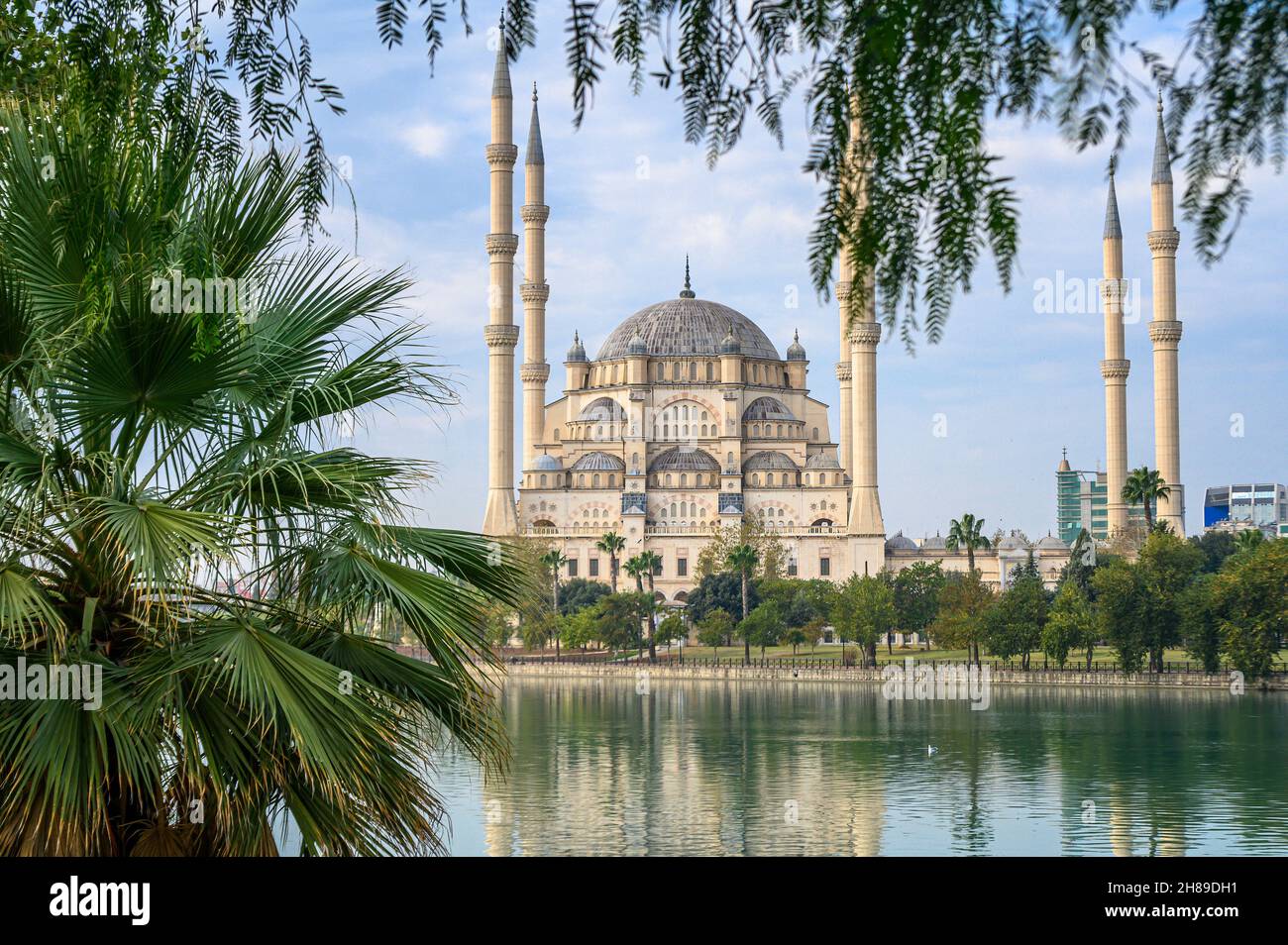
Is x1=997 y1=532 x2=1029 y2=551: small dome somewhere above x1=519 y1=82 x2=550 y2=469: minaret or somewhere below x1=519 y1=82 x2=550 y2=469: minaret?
below

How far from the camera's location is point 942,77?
3281 mm

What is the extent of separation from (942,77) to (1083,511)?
509 ft

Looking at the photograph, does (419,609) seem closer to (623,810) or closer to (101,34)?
(101,34)

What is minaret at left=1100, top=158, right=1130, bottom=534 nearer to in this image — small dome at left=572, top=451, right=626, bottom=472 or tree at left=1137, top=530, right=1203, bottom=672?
tree at left=1137, top=530, right=1203, bottom=672

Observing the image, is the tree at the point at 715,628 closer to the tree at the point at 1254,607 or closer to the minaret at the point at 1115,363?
the minaret at the point at 1115,363

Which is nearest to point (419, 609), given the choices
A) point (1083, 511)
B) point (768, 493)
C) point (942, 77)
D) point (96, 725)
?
point (96, 725)

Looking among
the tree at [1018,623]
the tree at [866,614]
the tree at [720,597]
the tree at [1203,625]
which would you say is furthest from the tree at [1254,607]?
the tree at [720,597]

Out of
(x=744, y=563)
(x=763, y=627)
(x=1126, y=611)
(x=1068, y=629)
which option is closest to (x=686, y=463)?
(x=744, y=563)

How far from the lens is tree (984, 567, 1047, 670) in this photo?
160 ft

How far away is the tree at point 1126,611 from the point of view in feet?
146

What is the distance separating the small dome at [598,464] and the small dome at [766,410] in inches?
358

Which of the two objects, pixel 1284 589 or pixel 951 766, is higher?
pixel 1284 589

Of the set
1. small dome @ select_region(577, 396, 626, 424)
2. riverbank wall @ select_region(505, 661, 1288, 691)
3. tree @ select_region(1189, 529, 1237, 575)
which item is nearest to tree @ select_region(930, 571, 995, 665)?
riverbank wall @ select_region(505, 661, 1288, 691)

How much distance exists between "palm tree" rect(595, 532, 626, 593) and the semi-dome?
5.40m
